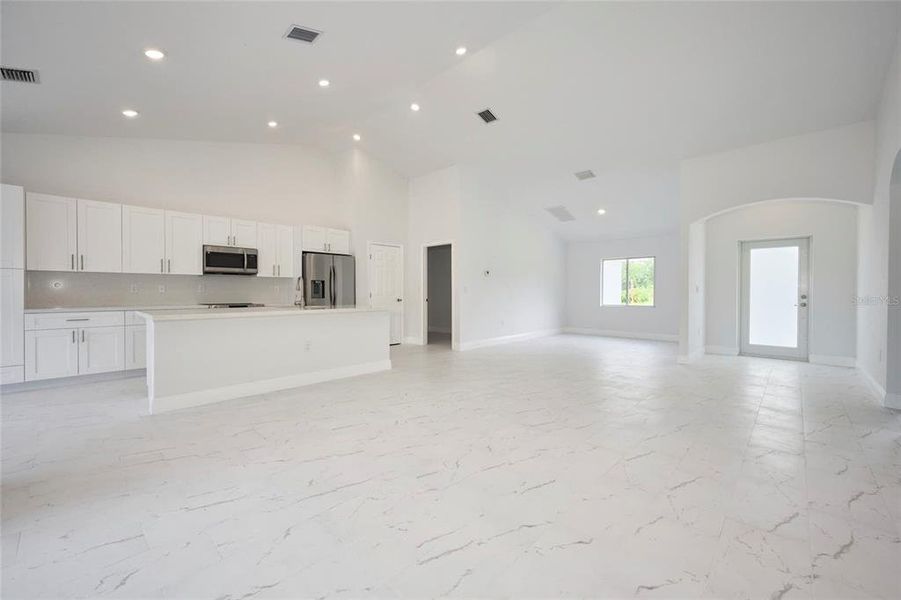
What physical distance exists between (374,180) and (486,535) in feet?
23.0

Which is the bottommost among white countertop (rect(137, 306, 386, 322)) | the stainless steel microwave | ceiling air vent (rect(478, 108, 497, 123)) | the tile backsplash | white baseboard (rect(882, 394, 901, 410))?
white baseboard (rect(882, 394, 901, 410))

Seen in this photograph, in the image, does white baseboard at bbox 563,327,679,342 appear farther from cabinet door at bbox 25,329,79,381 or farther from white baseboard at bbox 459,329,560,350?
cabinet door at bbox 25,329,79,381

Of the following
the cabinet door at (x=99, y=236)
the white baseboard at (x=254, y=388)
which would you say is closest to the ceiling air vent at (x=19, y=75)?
the cabinet door at (x=99, y=236)

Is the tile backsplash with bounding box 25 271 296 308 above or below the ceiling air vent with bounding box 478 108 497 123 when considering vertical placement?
below

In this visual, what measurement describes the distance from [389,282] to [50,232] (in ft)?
15.8

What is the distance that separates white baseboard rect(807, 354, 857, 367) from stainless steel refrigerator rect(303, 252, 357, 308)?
7.57m

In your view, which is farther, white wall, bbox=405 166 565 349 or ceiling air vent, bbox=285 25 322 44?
white wall, bbox=405 166 565 349

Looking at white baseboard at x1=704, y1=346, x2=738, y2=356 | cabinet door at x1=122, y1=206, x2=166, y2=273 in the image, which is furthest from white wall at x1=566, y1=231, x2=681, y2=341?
cabinet door at x1=122, y1=206, x2=166, y2=273

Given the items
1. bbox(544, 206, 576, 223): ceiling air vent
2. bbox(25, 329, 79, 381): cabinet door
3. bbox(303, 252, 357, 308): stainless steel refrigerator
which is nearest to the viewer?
bbox(25, 329, 79, 381): cabinet door

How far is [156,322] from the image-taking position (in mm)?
3648

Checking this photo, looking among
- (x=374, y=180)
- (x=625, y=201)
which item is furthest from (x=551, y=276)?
(x=374, y=180)

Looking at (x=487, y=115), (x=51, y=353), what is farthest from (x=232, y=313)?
(x=487, y=115)

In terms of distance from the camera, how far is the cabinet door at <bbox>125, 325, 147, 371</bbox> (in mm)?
5062

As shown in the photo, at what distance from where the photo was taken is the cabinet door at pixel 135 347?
5.06 meters
